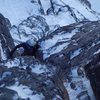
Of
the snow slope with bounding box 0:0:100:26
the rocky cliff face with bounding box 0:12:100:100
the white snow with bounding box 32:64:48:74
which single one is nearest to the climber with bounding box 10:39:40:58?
the rocky cliff face with bounding box 0:12:100:100

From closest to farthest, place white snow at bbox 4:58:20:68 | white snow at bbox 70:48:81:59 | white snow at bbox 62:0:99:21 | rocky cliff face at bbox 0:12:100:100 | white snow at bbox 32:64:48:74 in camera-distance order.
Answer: rocky cliff face at bbox 0:12:100:100, white snow at bbox 32:64:48:74, white snow at bbox 4:58:20:68, white snow at bbox 70:48:81:59, white snow at bbox 62:0:99:21

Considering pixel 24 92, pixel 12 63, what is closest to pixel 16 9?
pixel 12 63

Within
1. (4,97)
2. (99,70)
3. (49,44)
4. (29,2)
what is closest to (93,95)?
(99,70)

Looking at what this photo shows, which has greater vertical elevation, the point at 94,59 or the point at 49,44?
the point at 49,44

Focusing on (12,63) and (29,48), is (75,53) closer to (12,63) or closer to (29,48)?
(29,48)

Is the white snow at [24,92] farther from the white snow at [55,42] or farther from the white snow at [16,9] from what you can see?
the white snow at [16,9]

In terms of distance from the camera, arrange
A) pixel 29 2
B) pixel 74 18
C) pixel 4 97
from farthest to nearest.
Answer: pixel 29 2
pixel 74 18
pixel 4 97

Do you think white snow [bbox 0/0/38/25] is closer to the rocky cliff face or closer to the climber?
the rocky cliff face

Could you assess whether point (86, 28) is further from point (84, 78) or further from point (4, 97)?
point (4, 97)
